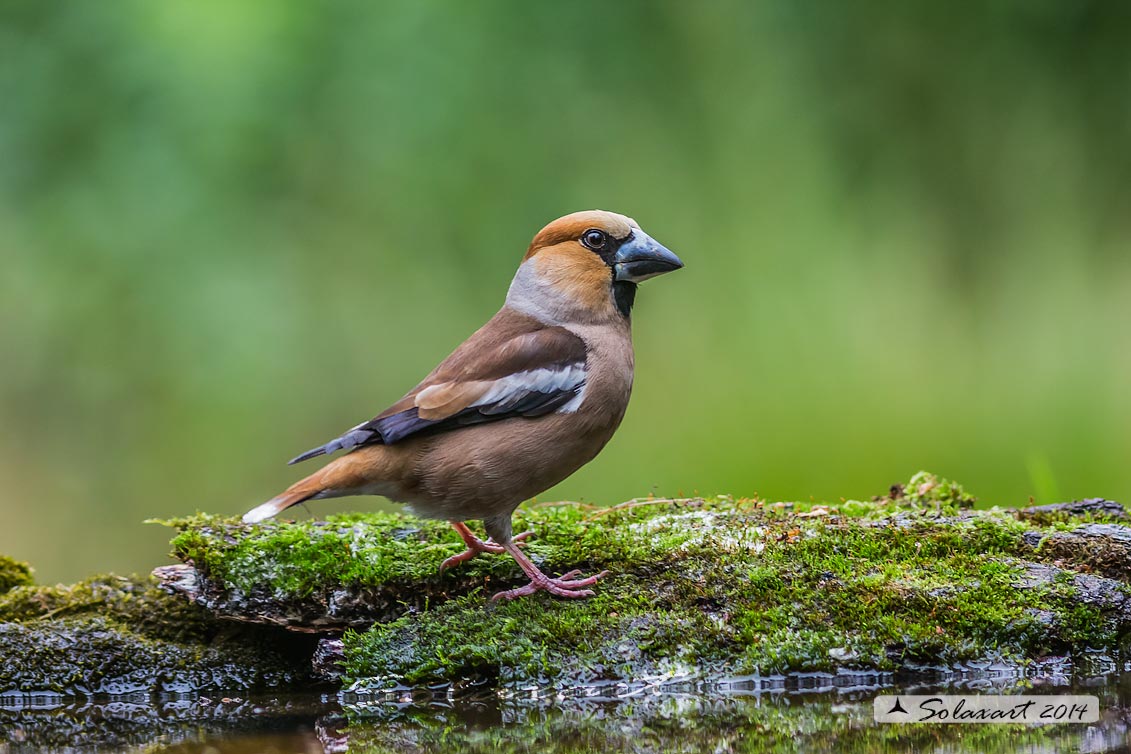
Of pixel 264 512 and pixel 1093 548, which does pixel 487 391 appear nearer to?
pixel 264 512

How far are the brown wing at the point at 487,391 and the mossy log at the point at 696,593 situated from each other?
1.91ft

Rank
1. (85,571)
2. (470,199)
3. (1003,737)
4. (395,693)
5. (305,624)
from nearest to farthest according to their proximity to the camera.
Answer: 1. (1003,737)
2. (395,693)
3. (305,624)
4. (85,571)
5. (470,199)

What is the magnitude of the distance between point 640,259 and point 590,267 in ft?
0.79

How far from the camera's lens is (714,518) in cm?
512

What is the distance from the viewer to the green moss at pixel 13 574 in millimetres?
5395

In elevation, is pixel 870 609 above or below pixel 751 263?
below

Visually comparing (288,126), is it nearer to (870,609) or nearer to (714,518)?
(714,518)

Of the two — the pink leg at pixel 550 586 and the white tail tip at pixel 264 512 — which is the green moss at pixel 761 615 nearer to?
the pink leg at pixel 550 586

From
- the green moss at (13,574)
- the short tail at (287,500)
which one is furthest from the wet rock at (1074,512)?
the green moss at (13,574)

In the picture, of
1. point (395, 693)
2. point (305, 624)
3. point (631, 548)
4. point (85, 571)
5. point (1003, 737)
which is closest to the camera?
point (1003, 737)

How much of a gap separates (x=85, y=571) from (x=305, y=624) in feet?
14.1

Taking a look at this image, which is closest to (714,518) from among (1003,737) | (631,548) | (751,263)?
(631,548)

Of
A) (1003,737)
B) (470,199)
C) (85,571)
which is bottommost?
(1003,737)

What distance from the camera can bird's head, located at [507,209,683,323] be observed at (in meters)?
5.18
